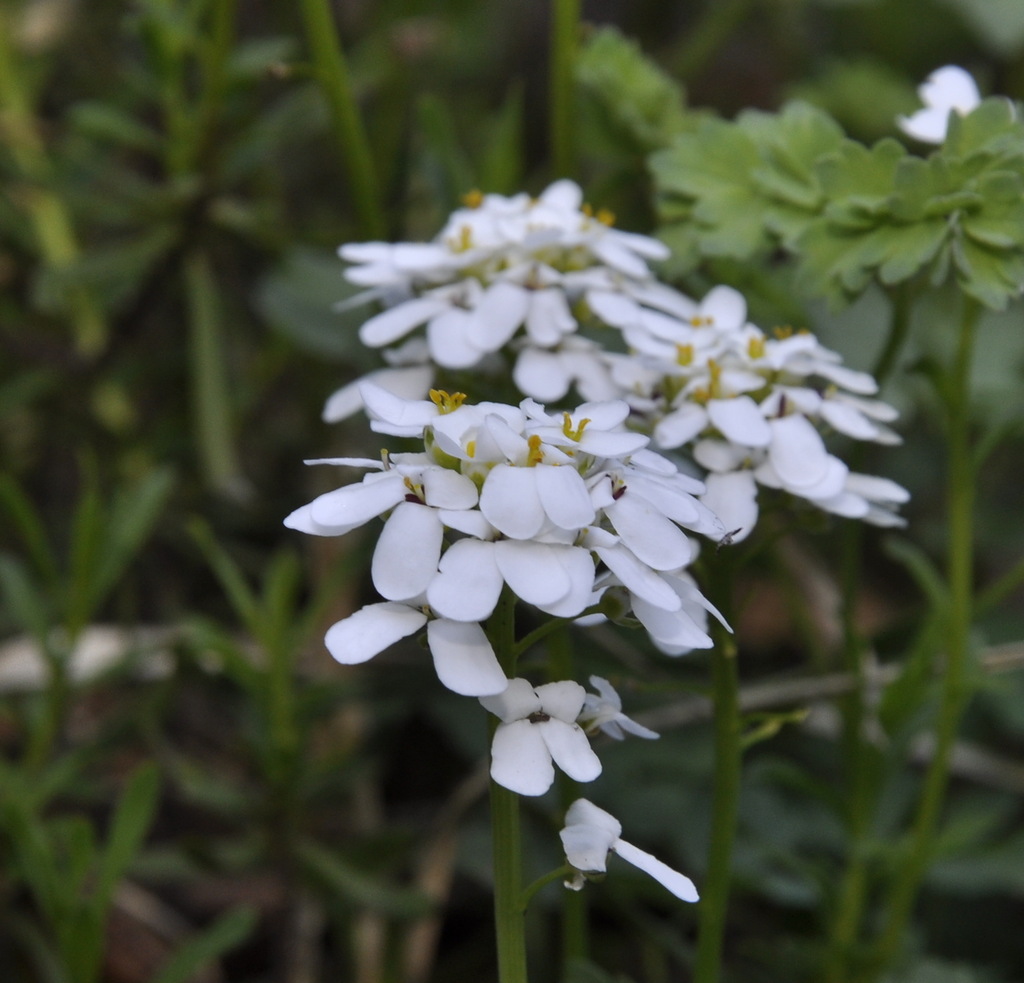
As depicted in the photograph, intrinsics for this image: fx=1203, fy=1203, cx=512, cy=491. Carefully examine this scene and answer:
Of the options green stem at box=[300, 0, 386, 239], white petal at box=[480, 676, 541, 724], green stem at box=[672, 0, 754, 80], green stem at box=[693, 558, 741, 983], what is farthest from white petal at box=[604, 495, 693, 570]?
green stem at box=[672, 0, 754, 80]

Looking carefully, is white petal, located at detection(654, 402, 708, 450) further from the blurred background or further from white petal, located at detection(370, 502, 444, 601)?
the blurred background

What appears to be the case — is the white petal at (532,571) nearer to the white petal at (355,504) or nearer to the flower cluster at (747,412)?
the white petal at (355,504)

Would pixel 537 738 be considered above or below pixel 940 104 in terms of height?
below

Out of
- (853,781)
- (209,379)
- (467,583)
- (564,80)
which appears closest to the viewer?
(467,583)

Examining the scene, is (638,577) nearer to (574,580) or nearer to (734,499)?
(574,580)

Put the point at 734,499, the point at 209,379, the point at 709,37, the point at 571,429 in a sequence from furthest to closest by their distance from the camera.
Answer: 1. the point at 709,37
2. the point at 209,379
3. the point at 734,499
4. the point at 571,429

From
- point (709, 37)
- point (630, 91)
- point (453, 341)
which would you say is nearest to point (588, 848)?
point (453, 341)
